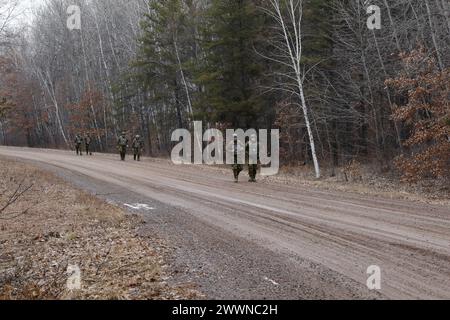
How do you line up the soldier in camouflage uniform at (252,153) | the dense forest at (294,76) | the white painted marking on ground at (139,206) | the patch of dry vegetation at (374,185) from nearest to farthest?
the white painted marking on ground at (139,206) → the patch of dry vegetation at (374,185) → the dense forest at (294,76) → the soldier in camouflage uniform at (252,153)

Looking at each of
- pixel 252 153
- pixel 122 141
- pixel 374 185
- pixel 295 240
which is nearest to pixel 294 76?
pixel 252 153

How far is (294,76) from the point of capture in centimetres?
2858

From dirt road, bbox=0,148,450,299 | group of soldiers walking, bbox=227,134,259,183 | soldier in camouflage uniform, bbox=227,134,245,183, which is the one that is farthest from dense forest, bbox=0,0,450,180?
dirt road, bbox=0,148,450,299

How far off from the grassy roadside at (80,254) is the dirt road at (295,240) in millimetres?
603

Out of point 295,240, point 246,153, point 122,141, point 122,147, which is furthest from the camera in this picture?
point 122,141

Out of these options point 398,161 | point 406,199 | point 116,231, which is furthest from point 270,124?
point 116,231

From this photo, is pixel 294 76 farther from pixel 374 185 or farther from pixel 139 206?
pixel 139 206

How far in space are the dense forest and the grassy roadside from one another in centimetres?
330

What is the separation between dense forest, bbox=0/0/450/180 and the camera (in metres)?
20.2

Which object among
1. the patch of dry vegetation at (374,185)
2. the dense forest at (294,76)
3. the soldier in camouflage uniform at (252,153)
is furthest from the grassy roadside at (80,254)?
the patch of dry vegetation at (374,185)

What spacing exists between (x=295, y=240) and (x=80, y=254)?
4389mm

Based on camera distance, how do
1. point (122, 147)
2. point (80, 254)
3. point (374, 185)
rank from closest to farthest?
point (80, 254), point (374, 185), point (122, 147)

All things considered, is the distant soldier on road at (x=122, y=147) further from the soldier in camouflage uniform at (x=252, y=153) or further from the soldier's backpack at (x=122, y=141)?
the soldier in camouflage uniform at (x=252, y=153)

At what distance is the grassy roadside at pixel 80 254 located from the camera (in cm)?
715
